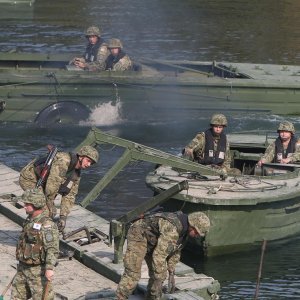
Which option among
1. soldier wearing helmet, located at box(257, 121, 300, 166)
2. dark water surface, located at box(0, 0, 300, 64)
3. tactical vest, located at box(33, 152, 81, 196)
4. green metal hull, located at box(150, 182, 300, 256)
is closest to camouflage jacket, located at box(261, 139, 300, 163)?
soldier wearing helmet, located at box(257, 121, 300, 166)

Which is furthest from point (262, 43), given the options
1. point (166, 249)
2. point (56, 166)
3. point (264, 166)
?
point (166, 249)

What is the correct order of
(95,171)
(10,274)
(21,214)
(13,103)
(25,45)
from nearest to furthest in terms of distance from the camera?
(10,274)
(21,214)
(95,171)
(13,103)
(25,45)

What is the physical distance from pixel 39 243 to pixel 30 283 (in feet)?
1.65

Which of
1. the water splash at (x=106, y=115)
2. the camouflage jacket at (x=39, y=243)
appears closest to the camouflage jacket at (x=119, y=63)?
the water splash at (x=106, y=115)

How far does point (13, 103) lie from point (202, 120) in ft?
14.0

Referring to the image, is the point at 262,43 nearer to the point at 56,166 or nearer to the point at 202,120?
the point at 202,120

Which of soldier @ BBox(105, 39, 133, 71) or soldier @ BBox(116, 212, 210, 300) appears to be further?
soldier @ BBox(105, 39, 133, 71)

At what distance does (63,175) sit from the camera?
15.9 m

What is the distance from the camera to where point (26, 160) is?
2373cm

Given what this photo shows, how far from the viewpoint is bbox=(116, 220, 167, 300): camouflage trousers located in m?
13.5

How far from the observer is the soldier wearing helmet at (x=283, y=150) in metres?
19.1

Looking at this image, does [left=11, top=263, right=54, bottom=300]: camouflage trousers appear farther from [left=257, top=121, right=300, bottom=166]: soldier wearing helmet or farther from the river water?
[left=257, top=121, right=300, bottom=166]: soldier wearing helmet

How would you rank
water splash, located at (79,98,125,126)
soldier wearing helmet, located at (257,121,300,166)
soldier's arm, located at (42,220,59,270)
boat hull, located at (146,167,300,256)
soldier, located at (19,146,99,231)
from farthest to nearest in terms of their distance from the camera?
water splash, located at (79,98,125,126), soldier wearing helmet, located at (257,121,300,166), boat hull, located at (146,167,300,256), soldier, located at (19,146,99,231), soldier's arm, located at (42,220,59,270)

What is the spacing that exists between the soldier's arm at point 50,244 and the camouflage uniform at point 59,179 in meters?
2.71
